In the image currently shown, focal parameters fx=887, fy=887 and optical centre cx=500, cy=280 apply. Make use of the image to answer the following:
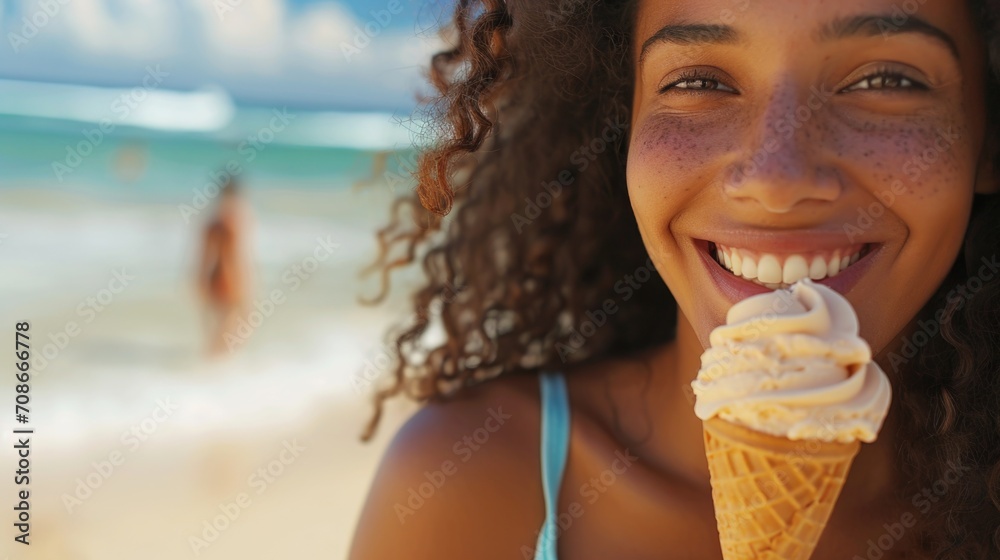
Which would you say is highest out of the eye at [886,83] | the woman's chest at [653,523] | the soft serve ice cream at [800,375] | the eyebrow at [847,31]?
the eyebrow at [847,31]

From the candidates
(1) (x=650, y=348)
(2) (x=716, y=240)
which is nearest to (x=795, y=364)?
(2) (x=716, y=240)

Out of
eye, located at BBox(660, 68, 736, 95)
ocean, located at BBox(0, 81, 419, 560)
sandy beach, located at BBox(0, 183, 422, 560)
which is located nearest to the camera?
eye, located at BBox(660, 68, 736, 95)

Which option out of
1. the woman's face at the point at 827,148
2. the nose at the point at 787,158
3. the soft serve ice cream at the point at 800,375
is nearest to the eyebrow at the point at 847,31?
the woman's face at the point at 827,148

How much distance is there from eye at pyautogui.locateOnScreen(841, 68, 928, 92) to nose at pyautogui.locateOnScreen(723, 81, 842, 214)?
10cm

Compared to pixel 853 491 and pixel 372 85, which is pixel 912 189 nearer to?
pixel 853 491

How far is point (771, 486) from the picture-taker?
178 cm

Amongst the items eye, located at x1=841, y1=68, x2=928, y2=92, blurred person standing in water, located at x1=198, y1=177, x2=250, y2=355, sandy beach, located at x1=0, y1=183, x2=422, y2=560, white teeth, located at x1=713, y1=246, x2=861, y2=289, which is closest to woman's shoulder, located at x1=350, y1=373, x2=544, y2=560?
white teeth, located at x1=713, y1=246, x2=861, y2=289

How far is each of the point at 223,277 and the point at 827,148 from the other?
325 inches

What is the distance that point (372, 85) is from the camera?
68.3 feet

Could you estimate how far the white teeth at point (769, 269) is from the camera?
2.02 metres

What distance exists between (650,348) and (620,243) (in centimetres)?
39

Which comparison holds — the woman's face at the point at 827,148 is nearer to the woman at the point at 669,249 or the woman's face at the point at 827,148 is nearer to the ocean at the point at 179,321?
the woman at the point at 669,249

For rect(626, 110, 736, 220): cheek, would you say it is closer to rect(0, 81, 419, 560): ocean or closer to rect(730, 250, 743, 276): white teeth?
rect(730, 250, 743, 276): white teeth

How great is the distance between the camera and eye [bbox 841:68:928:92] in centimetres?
201
